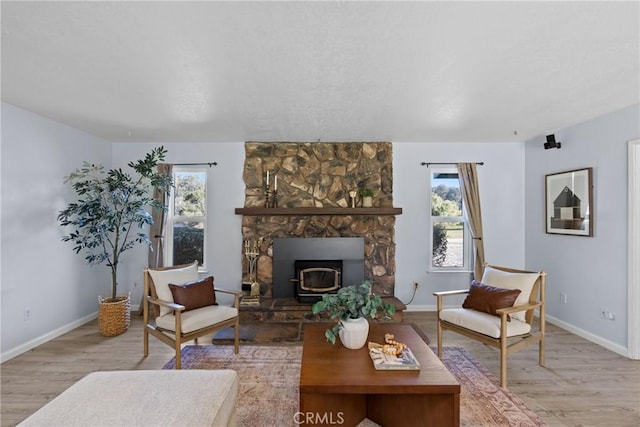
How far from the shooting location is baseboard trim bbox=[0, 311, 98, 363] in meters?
2.88

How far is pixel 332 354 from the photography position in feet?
6.83

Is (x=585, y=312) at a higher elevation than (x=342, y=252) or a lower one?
lower

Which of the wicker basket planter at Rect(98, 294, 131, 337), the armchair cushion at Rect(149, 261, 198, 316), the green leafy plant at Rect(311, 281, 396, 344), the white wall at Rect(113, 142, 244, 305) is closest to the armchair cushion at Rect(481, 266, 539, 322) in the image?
the green leafy plant at Rect(311, 281, 396, 344)

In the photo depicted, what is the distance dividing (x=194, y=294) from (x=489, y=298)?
2.75 m

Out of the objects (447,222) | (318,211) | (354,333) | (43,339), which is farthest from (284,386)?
(447,222)

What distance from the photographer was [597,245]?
3.30 metres

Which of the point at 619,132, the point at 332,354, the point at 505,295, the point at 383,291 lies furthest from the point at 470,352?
the point at 619,132

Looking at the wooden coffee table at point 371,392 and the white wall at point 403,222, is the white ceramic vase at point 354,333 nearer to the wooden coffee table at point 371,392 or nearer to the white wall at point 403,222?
the wooden coffee table at point 371,392

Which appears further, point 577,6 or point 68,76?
point 68,76

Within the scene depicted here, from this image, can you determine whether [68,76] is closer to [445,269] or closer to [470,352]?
[470,352]

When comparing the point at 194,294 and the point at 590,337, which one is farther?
the point at 590,337

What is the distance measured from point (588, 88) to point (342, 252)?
10.0 ft

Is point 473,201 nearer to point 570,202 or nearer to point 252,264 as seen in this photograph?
point 570,202

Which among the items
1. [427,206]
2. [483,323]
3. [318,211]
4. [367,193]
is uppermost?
[367,193]
